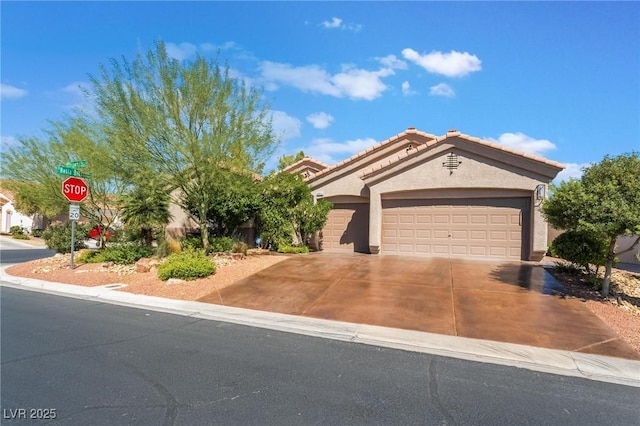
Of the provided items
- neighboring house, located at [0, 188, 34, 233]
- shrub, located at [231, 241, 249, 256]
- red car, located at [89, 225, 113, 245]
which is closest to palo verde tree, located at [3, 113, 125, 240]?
red car, located at [89, 225, 113, 245]

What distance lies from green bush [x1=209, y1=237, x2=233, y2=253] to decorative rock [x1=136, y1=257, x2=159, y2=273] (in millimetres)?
2375

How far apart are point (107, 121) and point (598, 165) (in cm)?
1499

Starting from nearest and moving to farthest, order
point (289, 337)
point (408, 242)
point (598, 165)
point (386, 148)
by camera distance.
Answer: point (289, 337)
point (598, 165)
point (408, 242)
point (386, 148)

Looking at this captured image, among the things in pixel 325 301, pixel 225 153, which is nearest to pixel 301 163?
pixel 225 153

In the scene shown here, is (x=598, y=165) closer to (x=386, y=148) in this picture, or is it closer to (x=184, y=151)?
(x=386, y=148)

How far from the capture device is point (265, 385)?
14.9 feet

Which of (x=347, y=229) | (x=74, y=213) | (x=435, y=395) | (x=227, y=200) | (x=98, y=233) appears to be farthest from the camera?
(x=98, y=233)

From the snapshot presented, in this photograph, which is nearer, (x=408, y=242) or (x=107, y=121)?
(x=107, y=121)

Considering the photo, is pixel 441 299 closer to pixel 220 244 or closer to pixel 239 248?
pixel 239 248

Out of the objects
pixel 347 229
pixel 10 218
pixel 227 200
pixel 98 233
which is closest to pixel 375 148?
pixel 347 229

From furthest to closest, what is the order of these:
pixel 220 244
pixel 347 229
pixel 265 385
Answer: pixel 347 229
pixel 220 244
pixel 265 385

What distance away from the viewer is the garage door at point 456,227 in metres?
13.9

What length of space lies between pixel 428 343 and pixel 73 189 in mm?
13607

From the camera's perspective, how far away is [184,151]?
1291 centimetres
